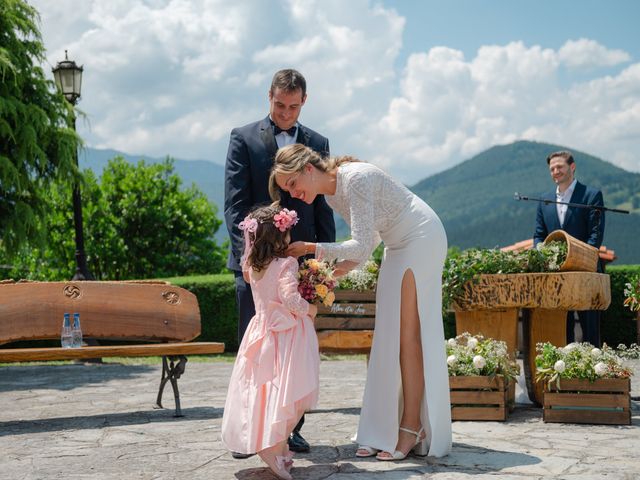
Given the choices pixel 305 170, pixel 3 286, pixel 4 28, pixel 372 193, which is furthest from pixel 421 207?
pixel 4 28

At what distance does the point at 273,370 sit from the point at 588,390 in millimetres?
3042

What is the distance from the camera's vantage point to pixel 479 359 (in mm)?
6688

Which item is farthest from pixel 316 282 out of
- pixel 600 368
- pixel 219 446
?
pixel 600 368

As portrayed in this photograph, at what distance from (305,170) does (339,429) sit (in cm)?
239

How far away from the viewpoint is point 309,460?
17.3ft

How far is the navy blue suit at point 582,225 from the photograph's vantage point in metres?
8.72

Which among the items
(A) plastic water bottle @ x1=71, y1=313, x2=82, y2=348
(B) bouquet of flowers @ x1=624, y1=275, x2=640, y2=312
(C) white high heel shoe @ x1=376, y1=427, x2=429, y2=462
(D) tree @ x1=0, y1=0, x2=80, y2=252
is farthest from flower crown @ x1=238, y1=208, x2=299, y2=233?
(D) tree @ x1=0, y1=0, x2=80, y2=252

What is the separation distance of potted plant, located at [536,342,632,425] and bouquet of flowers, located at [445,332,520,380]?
0.34m

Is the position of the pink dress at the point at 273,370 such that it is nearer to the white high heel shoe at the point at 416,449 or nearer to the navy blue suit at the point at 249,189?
the white high heel shoe at the point at 416,449

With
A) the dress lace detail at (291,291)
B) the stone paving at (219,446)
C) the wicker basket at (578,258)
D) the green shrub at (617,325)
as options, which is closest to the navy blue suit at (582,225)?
the stone paving at (219,446)

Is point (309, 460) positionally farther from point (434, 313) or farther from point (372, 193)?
point (372, 193)

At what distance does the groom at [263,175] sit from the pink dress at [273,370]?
0.72 m

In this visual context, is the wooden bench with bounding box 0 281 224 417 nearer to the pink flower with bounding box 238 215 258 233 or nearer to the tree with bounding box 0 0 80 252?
the pink flower with bounding box 238 215 258 233

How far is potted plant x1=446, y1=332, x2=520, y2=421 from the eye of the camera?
671 centimetres
